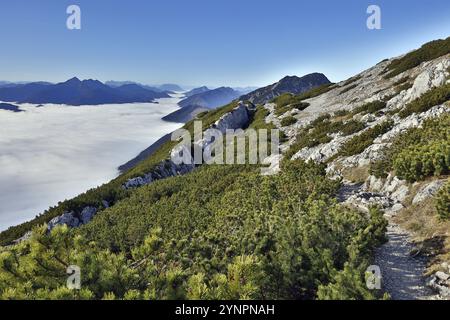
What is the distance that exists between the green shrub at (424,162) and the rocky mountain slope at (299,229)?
0.17 feet

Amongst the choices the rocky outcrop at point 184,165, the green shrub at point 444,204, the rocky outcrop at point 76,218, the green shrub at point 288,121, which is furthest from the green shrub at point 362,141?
the rocky outcrop at point 76,218

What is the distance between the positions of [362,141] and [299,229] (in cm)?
1576

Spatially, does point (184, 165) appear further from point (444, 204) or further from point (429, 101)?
point (444, 204)

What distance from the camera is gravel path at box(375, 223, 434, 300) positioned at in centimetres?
953

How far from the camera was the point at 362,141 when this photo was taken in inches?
968

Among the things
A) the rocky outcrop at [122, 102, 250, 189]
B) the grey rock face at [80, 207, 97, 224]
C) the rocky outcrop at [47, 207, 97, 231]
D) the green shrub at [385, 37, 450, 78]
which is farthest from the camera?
the rocky outcrop at [122, 102, 250, 189]

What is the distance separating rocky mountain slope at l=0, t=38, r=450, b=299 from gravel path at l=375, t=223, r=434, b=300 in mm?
48

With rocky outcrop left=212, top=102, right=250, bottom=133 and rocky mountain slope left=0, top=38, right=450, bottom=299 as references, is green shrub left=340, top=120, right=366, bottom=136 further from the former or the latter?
rocky outcrop left=212, top=102, right=250, bottom=133

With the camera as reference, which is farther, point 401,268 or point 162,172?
point 162,172

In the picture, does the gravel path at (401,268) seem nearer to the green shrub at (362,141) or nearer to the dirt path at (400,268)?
the dirt path at (400,268)

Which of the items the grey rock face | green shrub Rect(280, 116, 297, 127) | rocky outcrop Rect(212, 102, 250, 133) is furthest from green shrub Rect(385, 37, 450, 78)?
the grey rock face

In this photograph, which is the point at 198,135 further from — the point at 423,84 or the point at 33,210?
the point at 33,210

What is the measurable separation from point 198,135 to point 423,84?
39385 mm

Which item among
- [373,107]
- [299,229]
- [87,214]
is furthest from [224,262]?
[87,214]
